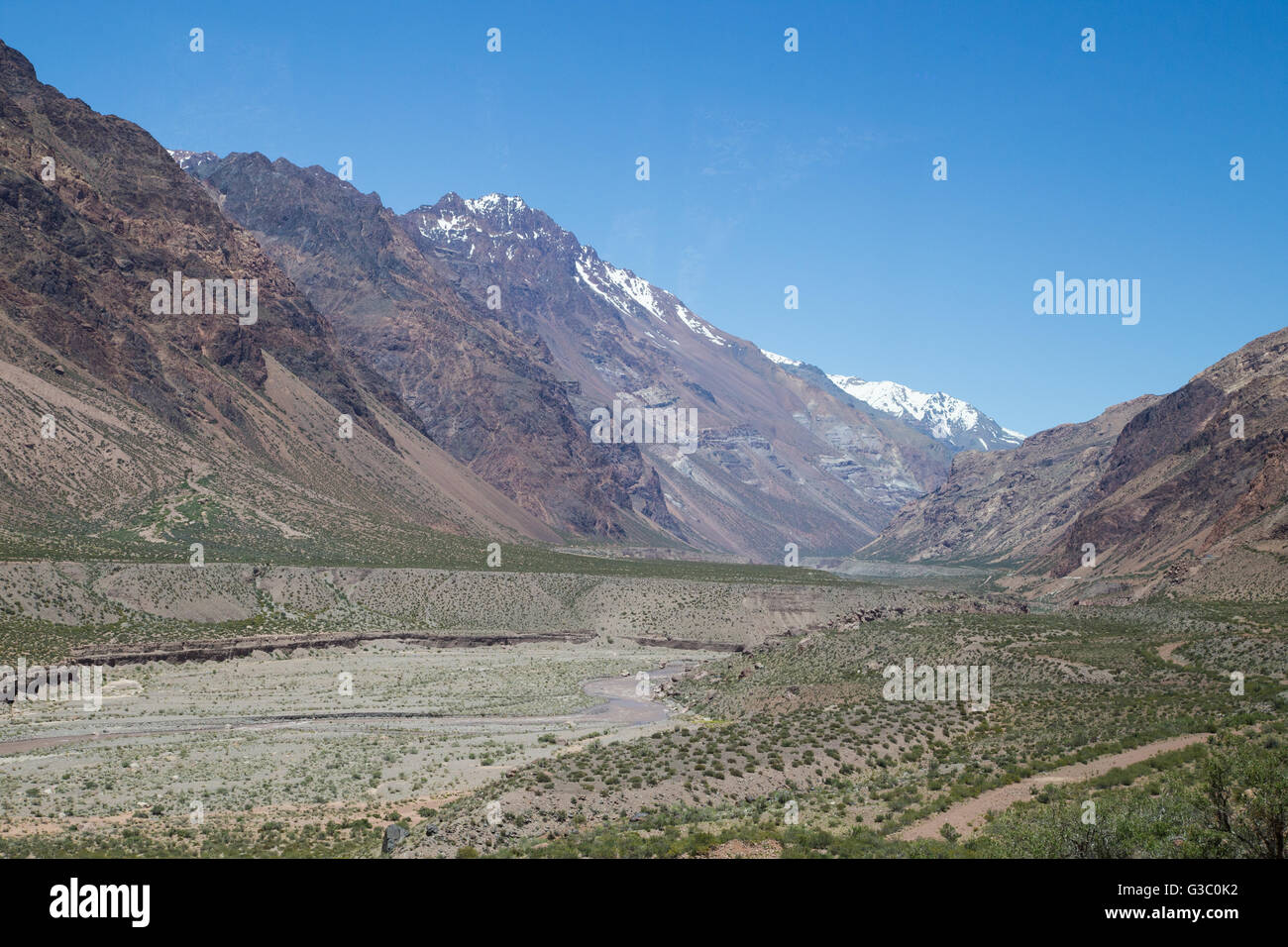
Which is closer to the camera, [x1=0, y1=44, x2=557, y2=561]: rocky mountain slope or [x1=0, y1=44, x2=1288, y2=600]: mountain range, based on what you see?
[x1=0, y1=44, x2=1288, y2=600]: mountain range

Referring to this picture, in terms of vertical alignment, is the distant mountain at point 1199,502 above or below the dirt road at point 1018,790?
above

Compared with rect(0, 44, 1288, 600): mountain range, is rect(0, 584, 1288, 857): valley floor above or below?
below

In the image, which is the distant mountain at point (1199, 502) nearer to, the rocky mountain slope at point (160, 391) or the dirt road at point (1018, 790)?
the dirt road at point (1018, 790)

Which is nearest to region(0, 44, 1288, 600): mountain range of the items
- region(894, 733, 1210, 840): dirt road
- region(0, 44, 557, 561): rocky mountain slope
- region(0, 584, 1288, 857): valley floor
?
region(0, 44, 557, 561): rocky mountain slope

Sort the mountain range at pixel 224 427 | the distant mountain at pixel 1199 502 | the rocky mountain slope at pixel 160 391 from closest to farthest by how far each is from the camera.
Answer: the distant mountain at pixel 1199 502, the mountain range at pixel 224 427, the rocky mountain slope at pixel 160 391

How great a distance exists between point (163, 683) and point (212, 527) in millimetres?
42814

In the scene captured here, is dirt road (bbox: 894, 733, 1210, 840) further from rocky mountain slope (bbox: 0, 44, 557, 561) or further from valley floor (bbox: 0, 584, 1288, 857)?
rocky mountain slope (bbox: 0, 44, 557, 561)

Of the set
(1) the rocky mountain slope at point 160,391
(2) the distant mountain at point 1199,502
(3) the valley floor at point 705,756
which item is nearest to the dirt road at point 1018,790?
(3) the valley floor at point 705,756

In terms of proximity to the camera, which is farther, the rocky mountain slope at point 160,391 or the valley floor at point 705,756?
the rocky mountain slope at point 160,391

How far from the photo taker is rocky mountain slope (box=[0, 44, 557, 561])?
100 m

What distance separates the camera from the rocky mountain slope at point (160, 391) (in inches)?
3949
